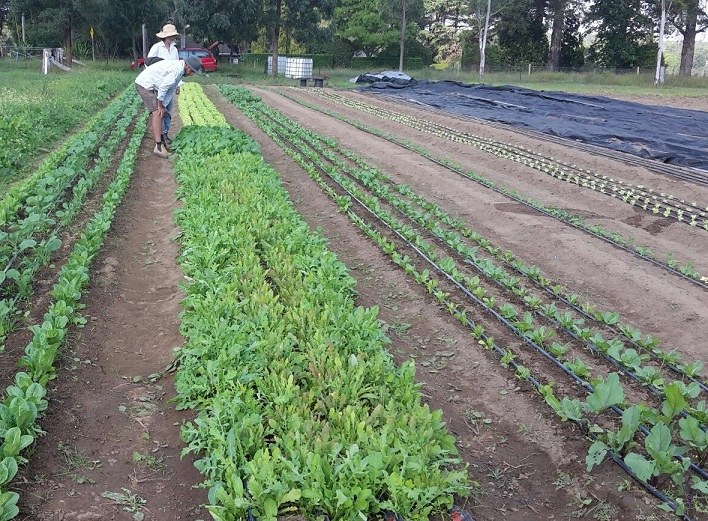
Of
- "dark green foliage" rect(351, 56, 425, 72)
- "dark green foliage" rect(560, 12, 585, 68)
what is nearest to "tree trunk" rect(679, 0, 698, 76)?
"dark green foliage" rect(560, 12, 585, 68)

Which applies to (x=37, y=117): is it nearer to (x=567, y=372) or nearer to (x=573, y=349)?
(x=573, y=349)

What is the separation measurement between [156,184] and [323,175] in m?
2.66

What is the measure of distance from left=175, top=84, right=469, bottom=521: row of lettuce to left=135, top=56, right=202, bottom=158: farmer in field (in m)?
5.08

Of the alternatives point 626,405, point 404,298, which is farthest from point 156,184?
point 626,405

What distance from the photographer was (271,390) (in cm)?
365

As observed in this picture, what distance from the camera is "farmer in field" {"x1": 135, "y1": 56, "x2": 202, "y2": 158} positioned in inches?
408

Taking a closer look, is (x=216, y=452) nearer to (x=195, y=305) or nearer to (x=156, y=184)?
(x=195, y=305)

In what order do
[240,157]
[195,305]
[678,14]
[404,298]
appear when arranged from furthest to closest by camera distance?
[678,14]
[240,157]
[404,298]
[195,305]

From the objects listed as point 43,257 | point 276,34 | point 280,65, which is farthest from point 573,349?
point 280,65

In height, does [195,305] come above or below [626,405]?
above

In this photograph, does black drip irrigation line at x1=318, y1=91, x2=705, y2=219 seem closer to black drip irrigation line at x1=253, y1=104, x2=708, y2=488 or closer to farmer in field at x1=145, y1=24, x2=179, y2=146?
black drip irrigation line at x1=253, y1=104, x2=708, y2=488

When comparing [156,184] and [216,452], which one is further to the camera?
[156,184]

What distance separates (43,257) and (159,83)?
18.7 ft

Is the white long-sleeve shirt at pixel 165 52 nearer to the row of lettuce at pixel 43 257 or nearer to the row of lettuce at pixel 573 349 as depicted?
the row of lettuce at pixel 43 257
